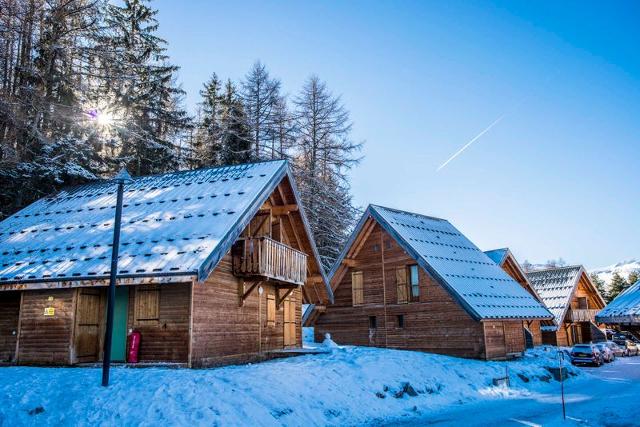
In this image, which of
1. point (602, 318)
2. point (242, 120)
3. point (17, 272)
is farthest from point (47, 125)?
point (602, 318)

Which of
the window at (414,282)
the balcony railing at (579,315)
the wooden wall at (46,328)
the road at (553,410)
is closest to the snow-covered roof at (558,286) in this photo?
the balcony railing at (579,315)

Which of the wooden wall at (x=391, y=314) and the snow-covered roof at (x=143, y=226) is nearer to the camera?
the snow-covered roof at (x=143, y=226)

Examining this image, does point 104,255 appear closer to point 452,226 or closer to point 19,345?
point 19,345

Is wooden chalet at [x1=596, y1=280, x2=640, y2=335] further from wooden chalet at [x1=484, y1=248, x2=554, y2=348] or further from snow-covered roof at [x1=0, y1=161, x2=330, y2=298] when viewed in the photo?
wooden chalet at [x1=484, y1=248, x2=554, y2=348]

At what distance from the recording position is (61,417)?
11.3 meters

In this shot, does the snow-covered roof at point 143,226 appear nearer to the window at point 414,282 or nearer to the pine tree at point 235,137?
the window at point 414,282

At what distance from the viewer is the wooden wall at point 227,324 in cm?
1741

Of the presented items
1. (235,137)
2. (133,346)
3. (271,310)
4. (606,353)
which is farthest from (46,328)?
(606,353)

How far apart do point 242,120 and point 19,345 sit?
27.1 metres

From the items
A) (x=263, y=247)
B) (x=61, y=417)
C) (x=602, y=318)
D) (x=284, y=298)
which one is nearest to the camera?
(x=61, y=417)

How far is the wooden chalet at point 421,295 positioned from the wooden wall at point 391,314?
0.05m

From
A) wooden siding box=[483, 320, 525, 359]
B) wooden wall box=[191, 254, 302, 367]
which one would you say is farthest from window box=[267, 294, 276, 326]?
wooden siding box=[483, 320, 525, 359]

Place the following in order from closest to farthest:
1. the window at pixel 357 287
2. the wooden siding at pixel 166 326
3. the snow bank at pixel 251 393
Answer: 1. the snow bank at pixel 251 393
2. the wooden siding at pixel 166 326
3. the window at pixel 357 287

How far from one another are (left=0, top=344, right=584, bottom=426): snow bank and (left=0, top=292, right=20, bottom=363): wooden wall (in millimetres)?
2693
